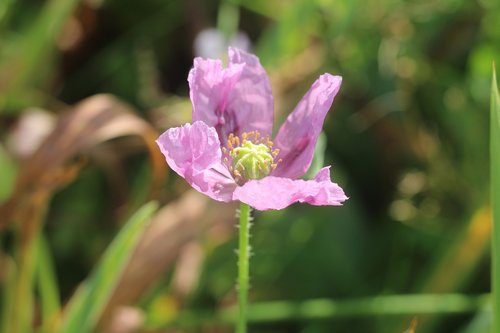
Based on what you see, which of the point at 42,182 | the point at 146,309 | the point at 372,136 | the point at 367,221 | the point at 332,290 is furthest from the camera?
the point at 372,136

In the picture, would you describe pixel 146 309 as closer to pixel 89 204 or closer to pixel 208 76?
pixel 89 204

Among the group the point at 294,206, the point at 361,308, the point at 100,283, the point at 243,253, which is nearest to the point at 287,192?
the point at 243,253

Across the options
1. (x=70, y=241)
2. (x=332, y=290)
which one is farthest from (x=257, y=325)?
(x=70, y=241)

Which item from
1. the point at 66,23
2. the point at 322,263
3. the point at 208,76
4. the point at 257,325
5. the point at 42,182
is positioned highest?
the point at 66,23

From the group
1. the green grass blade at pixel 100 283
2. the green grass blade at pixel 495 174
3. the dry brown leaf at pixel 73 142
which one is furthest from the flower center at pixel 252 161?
the dry brown leaf at pixel 73 142

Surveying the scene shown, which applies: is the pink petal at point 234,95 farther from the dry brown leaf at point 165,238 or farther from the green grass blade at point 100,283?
the dry brown leaf at point 165,238

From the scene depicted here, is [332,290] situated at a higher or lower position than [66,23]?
lower

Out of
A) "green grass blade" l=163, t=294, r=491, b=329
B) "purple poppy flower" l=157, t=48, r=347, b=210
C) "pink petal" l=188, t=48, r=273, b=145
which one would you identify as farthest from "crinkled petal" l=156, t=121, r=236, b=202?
"green grass blade" l=163, t=294, r=491, b=329

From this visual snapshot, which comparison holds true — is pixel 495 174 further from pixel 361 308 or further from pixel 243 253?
pixel 361 308
